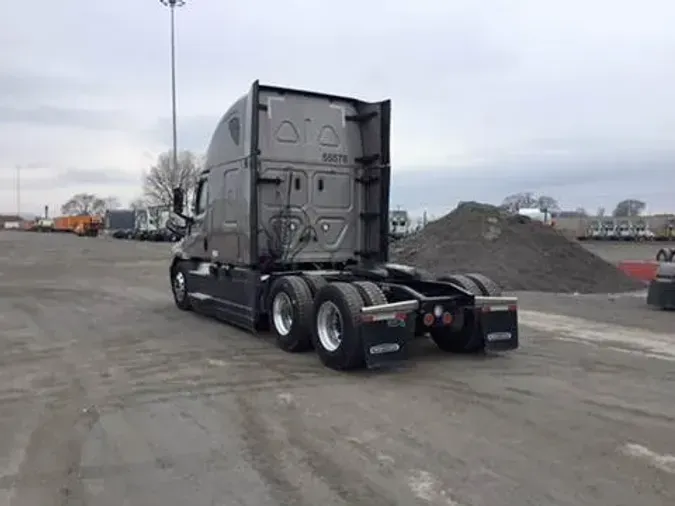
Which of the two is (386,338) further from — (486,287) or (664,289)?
(664,289)

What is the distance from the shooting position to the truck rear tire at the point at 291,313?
9.30 meters

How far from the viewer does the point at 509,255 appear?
21.8 metres

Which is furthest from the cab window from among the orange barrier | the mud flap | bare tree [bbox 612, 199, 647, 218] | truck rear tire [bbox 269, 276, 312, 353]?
bare tree [bbox 612, 199, 647, 218]

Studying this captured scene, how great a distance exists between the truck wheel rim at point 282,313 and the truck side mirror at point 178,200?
4558 millimetres

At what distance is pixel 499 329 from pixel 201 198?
6.38 metres

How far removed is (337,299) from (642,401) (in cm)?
→ 351

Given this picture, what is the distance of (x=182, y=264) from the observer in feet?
46.4

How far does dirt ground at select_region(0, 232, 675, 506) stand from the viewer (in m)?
4.68

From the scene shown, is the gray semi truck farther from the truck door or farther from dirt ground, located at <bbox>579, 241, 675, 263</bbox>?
dirt ground, located at <bbox>579, 241, 675, 263</bbox>

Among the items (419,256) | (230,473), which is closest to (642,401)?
(230,473)

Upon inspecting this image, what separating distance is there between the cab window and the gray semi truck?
0.06m

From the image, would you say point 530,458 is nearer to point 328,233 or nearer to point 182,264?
point 328,233

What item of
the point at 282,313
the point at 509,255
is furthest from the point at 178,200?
the point at 509,255

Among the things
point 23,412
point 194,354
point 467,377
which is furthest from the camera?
point 194,354
